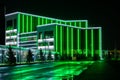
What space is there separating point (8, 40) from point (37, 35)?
56.2 feet

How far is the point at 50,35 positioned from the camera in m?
137

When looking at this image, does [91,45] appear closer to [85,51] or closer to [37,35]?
[85,51]

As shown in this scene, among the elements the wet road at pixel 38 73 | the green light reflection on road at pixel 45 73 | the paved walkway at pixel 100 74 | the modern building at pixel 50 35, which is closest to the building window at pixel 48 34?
the modern building at pixel 50 35

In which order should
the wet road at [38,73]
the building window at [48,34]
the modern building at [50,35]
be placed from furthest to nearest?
the modern building at [50,35] < the building window at [48,34] < the wet road at [38,73]

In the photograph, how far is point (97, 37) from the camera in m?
175

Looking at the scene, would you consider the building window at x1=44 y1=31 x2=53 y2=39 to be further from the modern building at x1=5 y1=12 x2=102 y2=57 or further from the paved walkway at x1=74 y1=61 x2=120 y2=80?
the paved walkway at x1=74 y1=61 x2=120 y2=80

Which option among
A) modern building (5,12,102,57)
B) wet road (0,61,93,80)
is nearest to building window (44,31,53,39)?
modern building (5,12,102,57)

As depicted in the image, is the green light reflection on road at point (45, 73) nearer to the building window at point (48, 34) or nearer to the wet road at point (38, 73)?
the wet road at point (38, 73)

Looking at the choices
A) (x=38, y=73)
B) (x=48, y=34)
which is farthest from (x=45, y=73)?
(x=48, y=34)

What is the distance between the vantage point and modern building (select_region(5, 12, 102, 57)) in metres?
137

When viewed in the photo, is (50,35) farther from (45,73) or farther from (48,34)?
(45,73)

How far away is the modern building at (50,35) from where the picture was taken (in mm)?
136875

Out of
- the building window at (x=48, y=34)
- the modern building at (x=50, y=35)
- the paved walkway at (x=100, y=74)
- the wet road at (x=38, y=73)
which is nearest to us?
the paved walkway at (x=100, y=74)

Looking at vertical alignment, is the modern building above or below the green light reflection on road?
above
